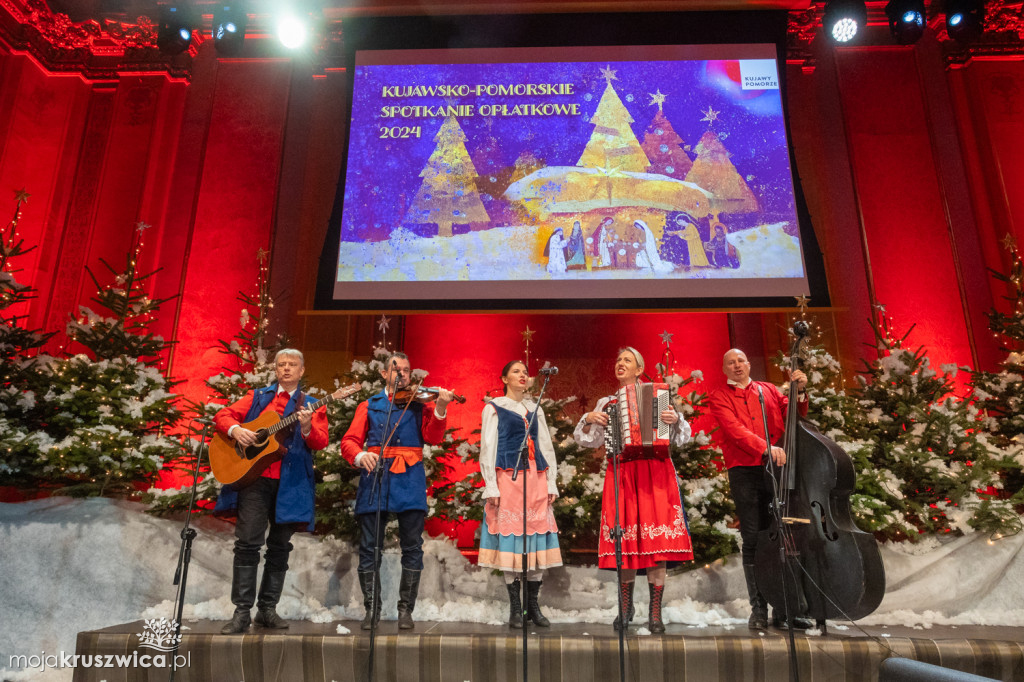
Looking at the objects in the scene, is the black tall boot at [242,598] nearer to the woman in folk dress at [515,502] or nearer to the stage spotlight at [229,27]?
the woman in folk dress at [515,502]

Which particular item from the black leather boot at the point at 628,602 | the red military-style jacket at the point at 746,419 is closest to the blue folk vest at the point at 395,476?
the black leather boot at the point at 628,602

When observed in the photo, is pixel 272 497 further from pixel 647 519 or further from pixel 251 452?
pixel 647 519

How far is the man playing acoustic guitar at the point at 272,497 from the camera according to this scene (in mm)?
3621

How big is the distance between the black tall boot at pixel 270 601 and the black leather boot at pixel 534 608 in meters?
1.38

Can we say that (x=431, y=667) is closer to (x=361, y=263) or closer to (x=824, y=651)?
(x=824, y=651)

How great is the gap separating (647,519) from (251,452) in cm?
223

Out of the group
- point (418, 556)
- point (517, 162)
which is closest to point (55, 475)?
point (418, 556)

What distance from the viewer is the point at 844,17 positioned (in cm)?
711

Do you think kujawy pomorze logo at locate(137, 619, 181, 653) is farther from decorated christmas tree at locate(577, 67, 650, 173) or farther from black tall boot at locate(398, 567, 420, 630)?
decorated christmas tree at locate(577, 67, 650, 173)

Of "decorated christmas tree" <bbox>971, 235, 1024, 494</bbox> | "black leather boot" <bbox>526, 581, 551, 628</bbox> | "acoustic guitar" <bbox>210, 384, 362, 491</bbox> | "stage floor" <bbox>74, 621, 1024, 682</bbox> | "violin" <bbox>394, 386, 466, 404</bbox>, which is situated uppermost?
"decorated christmas tree" <bbox>971, 235, 1024, 494</bbox>

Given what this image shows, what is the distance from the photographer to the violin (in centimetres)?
348

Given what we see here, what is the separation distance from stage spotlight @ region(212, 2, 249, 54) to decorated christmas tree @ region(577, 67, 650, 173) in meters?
4.07

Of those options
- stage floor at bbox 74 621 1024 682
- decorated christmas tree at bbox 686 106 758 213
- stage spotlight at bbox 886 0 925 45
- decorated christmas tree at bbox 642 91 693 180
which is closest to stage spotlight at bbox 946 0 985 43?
stage spotlight at bbox 886 0 925 45

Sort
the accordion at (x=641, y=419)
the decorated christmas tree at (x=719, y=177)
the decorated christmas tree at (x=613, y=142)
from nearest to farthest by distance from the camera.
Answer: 1. the accordion at (x=641, y=419)
2. the decorated christmas tree at (x=719, y=177)
3. the decorated christmas tree at (x=613, y=142)
